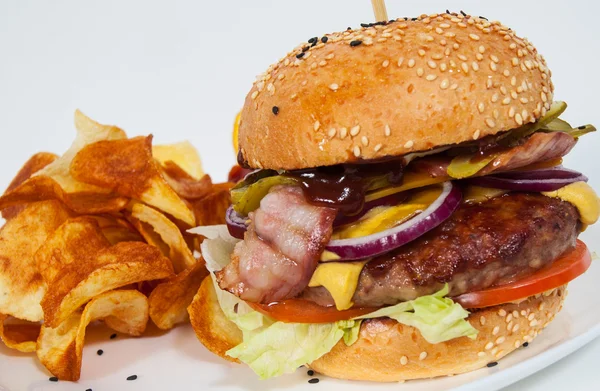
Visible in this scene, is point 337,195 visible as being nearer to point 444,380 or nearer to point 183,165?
point 444,380

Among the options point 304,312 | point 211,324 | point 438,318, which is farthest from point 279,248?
point 211,324

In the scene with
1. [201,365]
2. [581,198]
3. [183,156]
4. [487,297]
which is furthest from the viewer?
[183,156]

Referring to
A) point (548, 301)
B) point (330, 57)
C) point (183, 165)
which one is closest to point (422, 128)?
point (330, 57)

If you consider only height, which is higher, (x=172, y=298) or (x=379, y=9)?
(x=379, y=9)

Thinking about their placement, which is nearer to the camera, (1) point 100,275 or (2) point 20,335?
(1) point 100,275

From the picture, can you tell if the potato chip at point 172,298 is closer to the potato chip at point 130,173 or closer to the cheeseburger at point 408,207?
the potato chip at point 130,173

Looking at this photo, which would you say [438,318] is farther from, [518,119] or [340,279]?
[518,119]

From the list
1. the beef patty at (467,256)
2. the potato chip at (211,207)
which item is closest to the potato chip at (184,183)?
the potato chip at (211,207)
